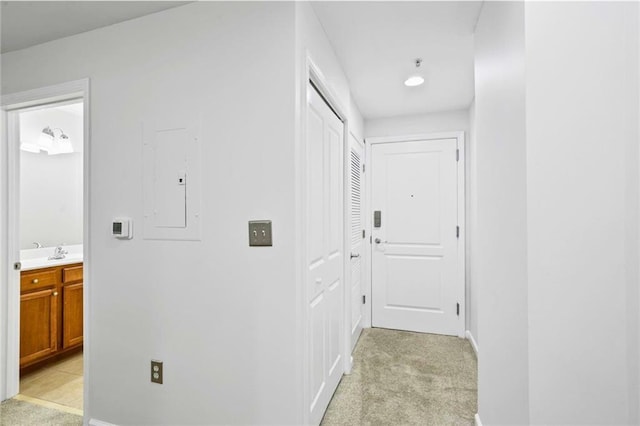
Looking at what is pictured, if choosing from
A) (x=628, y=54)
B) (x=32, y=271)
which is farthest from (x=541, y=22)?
(x=32, y=271)

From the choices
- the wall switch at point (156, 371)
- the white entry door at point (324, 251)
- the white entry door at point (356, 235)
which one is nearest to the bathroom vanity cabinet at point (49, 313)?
the wall switch at point (156, 371)

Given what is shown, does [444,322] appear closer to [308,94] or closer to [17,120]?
[308,94]

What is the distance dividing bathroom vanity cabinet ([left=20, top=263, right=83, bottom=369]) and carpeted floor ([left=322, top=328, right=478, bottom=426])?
2.25m

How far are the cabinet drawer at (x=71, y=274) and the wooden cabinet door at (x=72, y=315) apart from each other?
47 mm

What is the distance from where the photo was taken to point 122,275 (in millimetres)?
1791

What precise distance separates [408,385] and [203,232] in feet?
5.83

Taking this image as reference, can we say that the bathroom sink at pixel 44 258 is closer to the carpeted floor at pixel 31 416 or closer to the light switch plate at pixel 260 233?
the carpeted floor at pixel 31 416

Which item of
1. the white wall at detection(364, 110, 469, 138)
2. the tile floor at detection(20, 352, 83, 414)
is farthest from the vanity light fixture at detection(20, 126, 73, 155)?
the white wall at detection(364, 110, 469, 138)

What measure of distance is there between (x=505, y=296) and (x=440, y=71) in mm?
1793

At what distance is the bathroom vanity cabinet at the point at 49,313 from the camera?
239 centimetres

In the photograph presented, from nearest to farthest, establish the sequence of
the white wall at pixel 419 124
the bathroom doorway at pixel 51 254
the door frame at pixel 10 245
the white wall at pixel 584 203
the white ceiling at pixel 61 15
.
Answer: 1. the white wall at pixel 584 203
2. the white ceiling at pixel 61 15
3. the door frame at pixel 10 245
4. the bathroom doorway at pixel 51 254
5. the white wall at pixel 419 124

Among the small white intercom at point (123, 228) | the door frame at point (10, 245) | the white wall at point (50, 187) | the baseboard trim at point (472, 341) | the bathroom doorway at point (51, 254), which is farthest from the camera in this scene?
the white wall at point (50, 187)

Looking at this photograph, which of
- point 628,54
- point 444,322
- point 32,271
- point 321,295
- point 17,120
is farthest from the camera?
point 444,322

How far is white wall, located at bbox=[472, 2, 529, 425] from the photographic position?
117 centimetres
